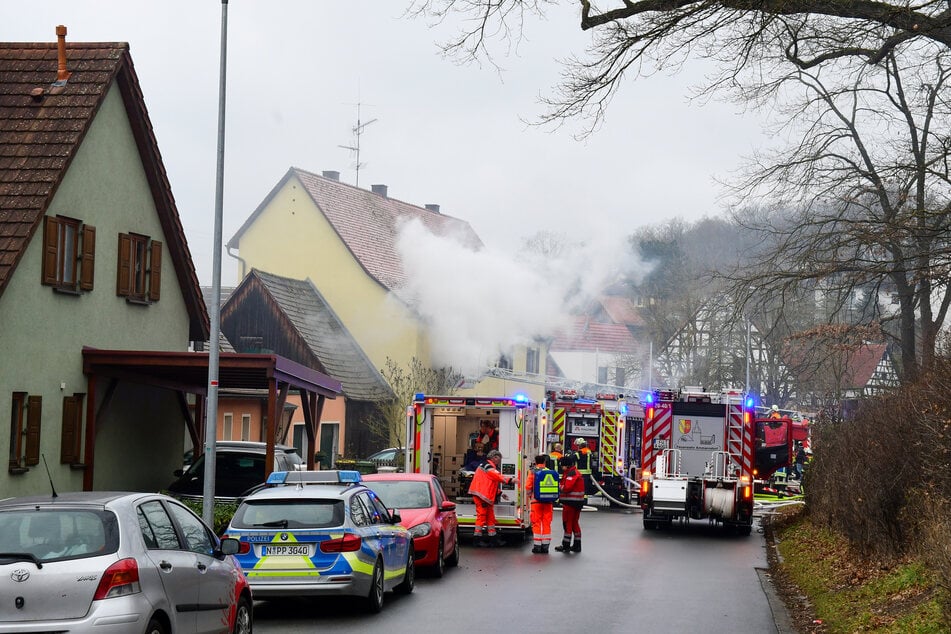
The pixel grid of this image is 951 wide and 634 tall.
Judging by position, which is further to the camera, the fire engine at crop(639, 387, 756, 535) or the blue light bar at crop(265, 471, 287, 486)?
the fire engine at crop(639, 387, 756, 535)

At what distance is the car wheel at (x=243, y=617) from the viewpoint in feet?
36.0

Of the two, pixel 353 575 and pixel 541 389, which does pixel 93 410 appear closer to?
pixel 353 575

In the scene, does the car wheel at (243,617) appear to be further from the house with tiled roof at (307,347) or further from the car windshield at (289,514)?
the house with tiled roof at (307,347)

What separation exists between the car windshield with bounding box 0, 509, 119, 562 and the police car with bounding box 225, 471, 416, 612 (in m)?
4.24

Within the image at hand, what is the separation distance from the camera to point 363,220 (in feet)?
181

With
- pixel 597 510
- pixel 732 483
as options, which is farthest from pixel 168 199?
pixel 597 510

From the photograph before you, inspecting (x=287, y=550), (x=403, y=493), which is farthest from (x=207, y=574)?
(x=403, y=493)

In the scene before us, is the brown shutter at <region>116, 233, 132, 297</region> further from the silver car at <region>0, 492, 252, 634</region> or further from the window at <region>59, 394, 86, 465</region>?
the silver car at <region>0, 492, 252, 634</region>

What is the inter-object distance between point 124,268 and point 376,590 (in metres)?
12.1

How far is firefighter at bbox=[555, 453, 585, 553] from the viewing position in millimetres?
21672

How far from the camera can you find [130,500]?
9391 mm


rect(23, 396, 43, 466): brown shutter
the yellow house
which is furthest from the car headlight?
the yellow house

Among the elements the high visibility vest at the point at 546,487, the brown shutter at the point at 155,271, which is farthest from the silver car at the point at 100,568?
the brown shutter at the point at 155,271

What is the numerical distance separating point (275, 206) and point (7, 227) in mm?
33718
